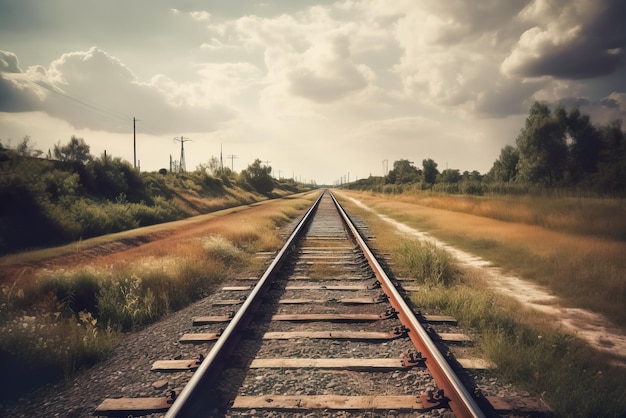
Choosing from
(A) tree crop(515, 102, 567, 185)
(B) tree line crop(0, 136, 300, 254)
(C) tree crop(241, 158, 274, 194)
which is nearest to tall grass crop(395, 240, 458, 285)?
(B) tree line crop(0, 136, 300, 254)

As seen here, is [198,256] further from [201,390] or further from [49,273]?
[201,390]

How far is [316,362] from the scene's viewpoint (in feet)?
9.95

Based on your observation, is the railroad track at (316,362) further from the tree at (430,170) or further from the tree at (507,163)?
the tree at (430,170)

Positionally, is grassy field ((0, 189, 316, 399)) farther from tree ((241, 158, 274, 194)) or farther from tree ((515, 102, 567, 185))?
tree ((241, 158, 274, 194))

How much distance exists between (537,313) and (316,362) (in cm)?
329

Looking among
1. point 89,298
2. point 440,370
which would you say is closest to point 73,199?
point 89,298

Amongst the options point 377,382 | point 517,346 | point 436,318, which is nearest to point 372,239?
point 436,318

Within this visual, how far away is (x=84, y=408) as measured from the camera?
2.51m

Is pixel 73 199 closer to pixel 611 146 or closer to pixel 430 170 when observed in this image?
pixel 611 146

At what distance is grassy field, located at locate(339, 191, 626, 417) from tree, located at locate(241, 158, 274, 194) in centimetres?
4631

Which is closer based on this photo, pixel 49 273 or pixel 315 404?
pixel 315 404

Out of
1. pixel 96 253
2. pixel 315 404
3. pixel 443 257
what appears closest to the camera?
pixel 315 404

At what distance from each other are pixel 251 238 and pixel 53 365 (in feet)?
23.9

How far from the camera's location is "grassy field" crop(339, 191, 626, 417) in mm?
2643
